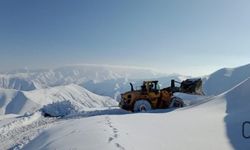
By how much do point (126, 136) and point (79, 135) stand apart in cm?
166

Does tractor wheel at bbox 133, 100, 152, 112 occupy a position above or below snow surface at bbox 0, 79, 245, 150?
below

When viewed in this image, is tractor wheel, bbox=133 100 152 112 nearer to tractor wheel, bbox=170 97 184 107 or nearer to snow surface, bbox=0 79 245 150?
tractor wheel, bbox=170 97 184 107

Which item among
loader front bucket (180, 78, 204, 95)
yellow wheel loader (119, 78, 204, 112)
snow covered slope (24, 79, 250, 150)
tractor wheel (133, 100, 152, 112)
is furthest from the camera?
loader front bucket (180, 78, 204, 95)

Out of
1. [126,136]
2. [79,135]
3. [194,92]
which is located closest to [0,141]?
[79,135]

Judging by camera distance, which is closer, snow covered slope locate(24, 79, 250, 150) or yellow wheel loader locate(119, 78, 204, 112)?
snow covered slope locate(24, 79, 250, 150)

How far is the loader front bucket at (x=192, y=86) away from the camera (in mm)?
26766

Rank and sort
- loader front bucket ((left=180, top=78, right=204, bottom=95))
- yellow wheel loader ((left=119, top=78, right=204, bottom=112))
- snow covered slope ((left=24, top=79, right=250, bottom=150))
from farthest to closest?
loader front bucket ((left=180, top=78, right=204, bottom=95)) → yellow wheel loader ((left=119, top=78, right=204, bottom=112)) → snow covered slope ((left=24, top=79, right=250, bottom=150))

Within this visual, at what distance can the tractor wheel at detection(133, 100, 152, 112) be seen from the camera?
74.9ft

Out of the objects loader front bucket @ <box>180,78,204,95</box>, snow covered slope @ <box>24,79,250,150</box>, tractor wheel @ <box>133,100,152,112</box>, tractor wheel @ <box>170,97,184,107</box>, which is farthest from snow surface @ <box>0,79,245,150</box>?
loader front bucket @ <box>180,78,204,95</box>

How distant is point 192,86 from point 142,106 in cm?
601

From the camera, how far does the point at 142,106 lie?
22.9 metres

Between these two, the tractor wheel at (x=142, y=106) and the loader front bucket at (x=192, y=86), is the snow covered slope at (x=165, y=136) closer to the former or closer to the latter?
the tractor wheel at (x=142, y=106)

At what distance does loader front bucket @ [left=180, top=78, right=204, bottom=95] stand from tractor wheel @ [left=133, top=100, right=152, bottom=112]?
4.71 metres

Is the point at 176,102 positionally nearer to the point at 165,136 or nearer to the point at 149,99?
the point at 149,99
